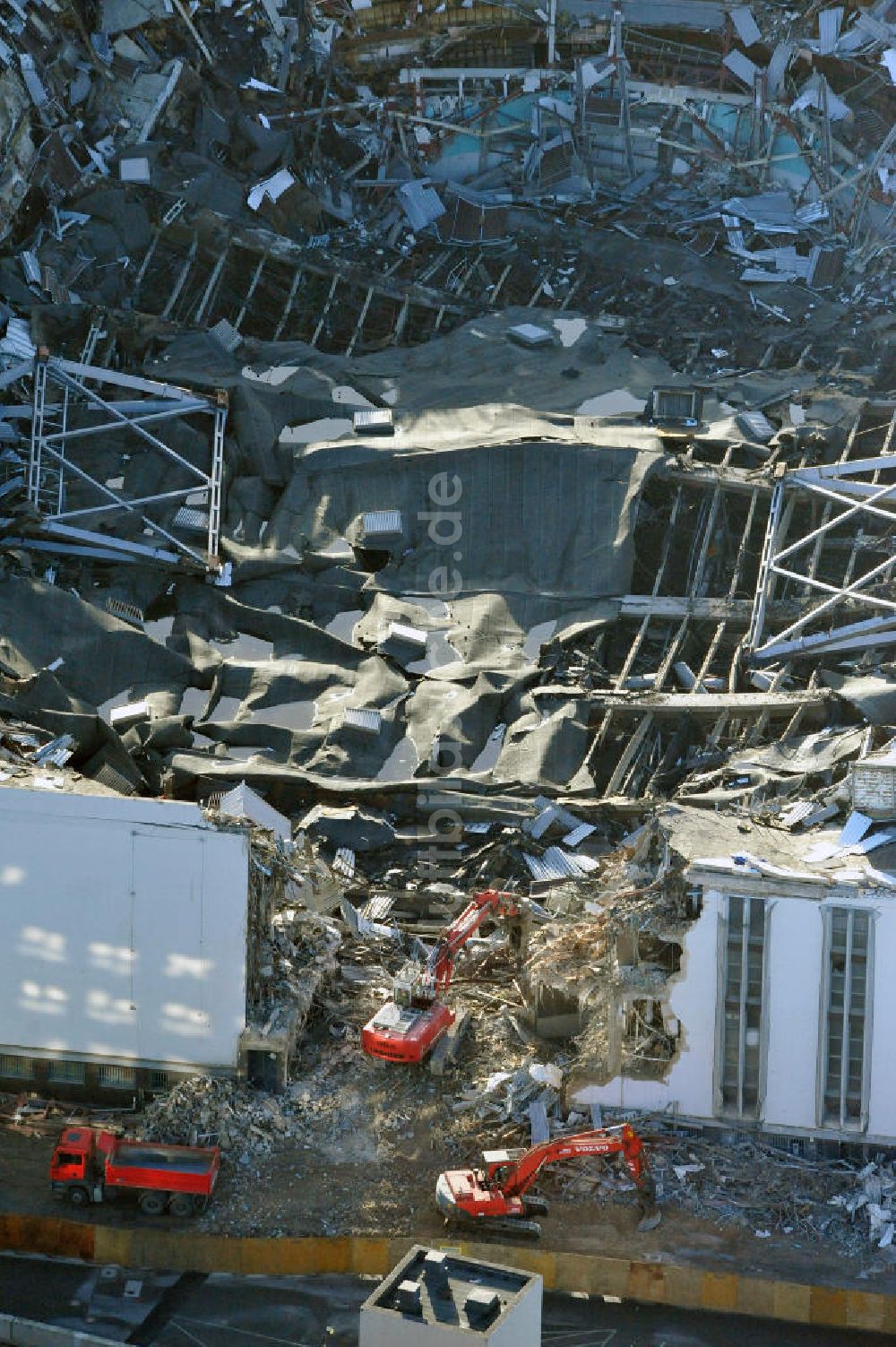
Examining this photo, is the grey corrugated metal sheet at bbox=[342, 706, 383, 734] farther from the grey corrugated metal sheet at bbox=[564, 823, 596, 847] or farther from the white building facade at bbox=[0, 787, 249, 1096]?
the white building facade at bbox=[0, 787, 249, 1096]

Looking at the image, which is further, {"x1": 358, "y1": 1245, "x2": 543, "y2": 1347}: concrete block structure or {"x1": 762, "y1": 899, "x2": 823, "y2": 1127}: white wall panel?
{"x1": 762, "y1": 899, "x2": 823, "y2": 1127}: white wall panel

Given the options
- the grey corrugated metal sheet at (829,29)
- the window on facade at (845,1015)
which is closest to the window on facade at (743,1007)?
the window on facade at (845,1015)

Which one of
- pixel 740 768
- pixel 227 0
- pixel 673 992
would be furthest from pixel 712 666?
pixel 227 0

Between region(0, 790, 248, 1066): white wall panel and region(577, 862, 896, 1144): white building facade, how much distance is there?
16.7ft

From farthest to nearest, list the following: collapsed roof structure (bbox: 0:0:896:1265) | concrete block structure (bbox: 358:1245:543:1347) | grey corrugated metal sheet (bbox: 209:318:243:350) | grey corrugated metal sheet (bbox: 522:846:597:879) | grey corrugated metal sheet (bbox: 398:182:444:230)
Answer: grey corrugated metal sheet (bbox: 398:182:444:230), grey corrugated metal sheet (bbox: 209:318:243:350), grey corrugated metal sheet (bbox: 522:846:597:879), collapsed roof structure (bbox: 0:0:896:1265), concrete block structure (bbox: 358:1245:543:1347)

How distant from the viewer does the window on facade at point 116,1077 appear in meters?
23.2

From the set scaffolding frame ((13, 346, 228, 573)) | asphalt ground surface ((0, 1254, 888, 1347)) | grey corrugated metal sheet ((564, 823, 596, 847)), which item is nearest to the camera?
Result: asphalt ground surface ((0, 1254, 888, 1347))

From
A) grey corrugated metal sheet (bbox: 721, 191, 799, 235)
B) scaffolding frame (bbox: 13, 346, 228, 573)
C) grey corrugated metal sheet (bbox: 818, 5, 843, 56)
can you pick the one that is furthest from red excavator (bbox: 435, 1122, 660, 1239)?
grey corrugated metal sheet (bbox: 818, 5, 843, 56)

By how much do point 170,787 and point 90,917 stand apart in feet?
21.7

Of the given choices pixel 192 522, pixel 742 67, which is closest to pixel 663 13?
pixel 742 67

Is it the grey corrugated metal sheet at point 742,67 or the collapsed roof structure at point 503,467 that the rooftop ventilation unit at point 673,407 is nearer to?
the collapsed roof structure at point 503,467

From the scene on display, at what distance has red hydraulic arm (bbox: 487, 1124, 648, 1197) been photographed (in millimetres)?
21188

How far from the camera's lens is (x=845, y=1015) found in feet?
71.1

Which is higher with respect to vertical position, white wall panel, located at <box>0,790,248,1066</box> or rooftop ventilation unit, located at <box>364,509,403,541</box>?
rooftop ventilation unit, located at <box>364,509,403,541</box>
